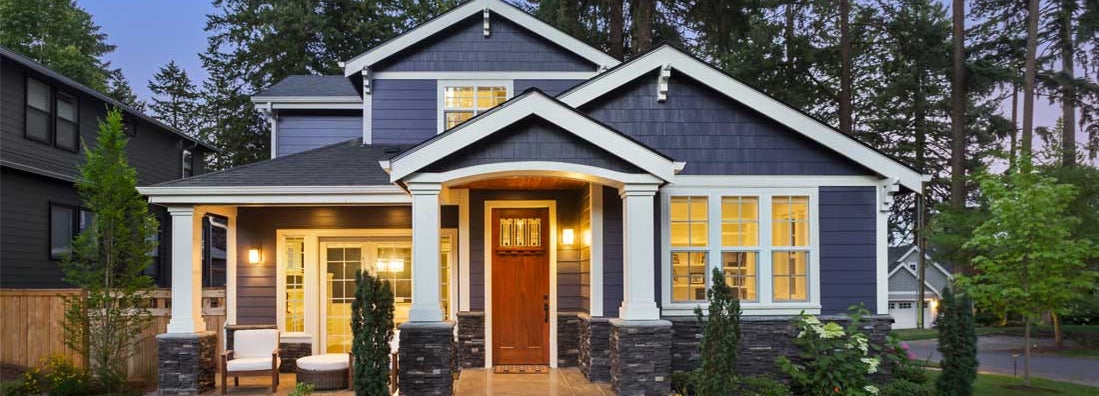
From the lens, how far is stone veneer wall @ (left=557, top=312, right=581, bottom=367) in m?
10.3

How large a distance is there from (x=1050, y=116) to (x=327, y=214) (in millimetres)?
22791

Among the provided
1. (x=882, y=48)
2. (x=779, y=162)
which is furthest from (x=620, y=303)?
(x=882, y=48)

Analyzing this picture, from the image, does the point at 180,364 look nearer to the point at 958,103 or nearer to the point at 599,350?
the point at 599,350

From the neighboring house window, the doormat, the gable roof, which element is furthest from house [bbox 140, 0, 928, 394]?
the neighboring house window

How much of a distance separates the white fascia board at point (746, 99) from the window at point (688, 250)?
1.34 meters

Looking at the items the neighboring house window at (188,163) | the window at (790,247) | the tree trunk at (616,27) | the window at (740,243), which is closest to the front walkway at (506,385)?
the window at (740,243)

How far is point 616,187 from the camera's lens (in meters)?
8.77

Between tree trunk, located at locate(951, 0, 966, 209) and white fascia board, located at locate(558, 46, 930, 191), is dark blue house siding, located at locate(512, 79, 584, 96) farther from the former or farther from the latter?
tree trunk, located at locate(951, 0, 966, 209)

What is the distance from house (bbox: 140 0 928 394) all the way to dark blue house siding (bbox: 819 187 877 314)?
2 centimetres

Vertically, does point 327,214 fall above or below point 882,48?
below

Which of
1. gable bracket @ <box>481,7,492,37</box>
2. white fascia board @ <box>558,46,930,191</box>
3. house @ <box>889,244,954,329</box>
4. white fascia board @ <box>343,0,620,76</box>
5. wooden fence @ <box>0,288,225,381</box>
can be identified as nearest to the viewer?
white fascia board @ <box>558,46,930,191</box>

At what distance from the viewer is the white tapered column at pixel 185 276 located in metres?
9.37

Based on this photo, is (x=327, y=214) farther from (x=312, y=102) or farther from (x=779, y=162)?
(x=779, y=162)

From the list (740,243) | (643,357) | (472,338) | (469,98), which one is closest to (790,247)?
(740,243)
